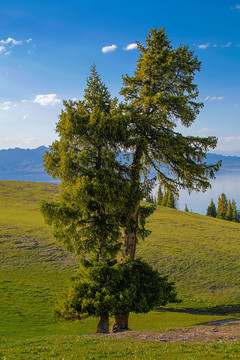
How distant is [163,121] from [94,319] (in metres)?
19.9

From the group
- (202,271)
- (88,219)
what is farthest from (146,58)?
(202,271)

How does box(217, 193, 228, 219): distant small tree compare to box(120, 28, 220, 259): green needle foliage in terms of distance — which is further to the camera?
box(217, 193, 228, 219): distant small tree

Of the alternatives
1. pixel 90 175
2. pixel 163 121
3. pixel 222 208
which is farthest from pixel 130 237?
pixel 222 208

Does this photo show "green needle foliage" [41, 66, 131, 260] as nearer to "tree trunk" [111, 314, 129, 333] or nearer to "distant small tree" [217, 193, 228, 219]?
"tree trunk" [111, 314, 129, 333]

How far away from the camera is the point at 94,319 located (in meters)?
25.6

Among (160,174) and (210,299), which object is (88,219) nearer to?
(160,174)

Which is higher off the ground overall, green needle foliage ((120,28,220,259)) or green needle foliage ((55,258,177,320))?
green needle foliage ((120,28,220,259))

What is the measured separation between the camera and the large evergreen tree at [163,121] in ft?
53.6

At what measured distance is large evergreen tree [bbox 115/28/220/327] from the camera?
16344 millimetres

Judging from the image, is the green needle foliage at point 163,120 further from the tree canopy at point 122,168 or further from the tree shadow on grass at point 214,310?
the tree shadow on grass at point 214,310

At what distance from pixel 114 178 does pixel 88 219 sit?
11.3 ft

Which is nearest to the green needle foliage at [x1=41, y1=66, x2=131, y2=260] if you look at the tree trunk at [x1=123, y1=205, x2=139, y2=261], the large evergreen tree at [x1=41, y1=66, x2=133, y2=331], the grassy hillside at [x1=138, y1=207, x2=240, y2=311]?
the large evergreen tree at [x1=41, y1=66, x2=133, y2=331]

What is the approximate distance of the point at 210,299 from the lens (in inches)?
1281

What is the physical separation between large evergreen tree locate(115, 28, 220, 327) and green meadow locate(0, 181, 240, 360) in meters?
7.05
